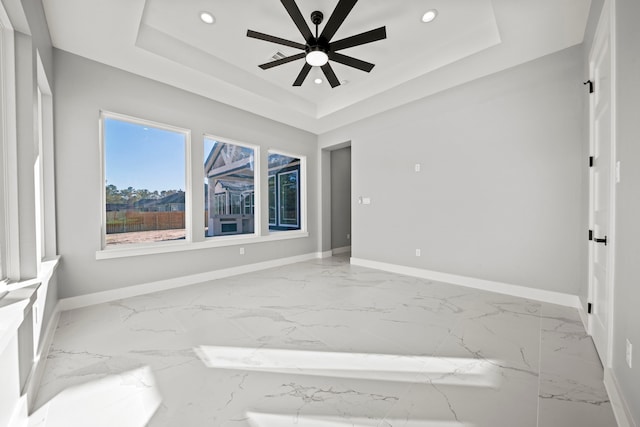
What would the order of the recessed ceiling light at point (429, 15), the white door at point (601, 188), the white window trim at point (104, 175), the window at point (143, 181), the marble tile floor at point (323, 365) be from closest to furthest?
the marble tile floor at point (323, 365), the white door at point (601, 188), the recessed ceiling light at point (429, 15), the white window trim at point (104, 175), the window at point (143, 181)

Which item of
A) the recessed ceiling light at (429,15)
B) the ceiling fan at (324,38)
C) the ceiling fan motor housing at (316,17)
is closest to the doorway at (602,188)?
the recessed ceiling light at (429,15)

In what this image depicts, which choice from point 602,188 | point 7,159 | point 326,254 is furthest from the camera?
point 326,254

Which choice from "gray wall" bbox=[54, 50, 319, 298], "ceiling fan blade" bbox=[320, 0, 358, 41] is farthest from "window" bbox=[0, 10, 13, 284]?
"ceiling fan blade" bbox=[320, 0, 358, 41]

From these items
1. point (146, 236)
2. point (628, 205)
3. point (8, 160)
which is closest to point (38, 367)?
point (8, 160)

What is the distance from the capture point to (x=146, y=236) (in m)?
3.68

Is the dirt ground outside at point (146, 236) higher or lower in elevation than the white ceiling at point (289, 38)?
lower

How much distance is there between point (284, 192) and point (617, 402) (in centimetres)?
526

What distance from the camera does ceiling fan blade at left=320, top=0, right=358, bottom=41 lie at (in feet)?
6.92

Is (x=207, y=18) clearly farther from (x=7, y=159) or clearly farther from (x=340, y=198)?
(x=340, y=198)

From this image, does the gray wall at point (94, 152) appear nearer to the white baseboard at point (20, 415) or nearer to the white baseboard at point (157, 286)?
the white baseboard at point (157, 286)

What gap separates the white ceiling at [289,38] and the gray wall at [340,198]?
8.11 feet

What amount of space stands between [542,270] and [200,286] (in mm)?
4532

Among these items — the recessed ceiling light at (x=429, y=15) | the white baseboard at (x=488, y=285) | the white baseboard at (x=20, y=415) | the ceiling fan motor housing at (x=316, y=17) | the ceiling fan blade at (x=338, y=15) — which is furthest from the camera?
the white baseboard at (x=488, y=285)

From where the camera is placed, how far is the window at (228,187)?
171 inches
